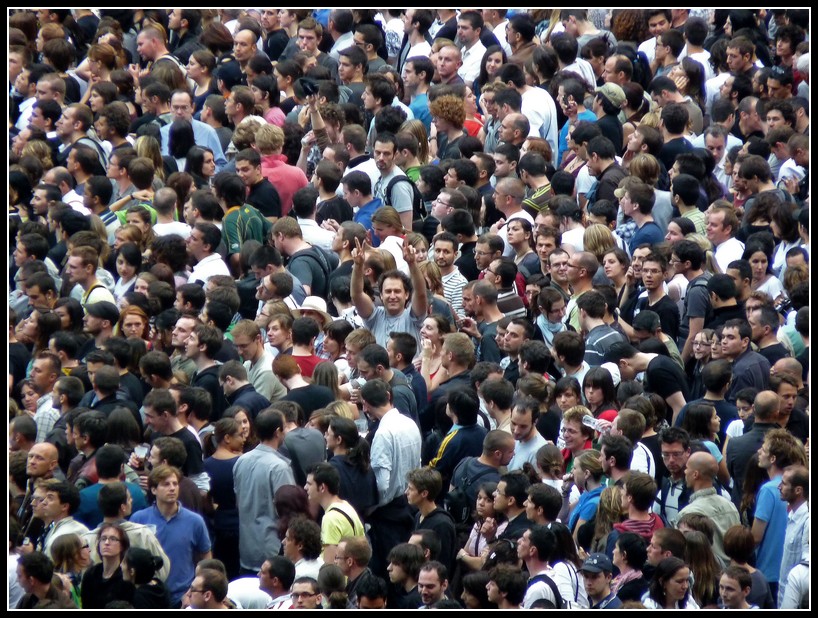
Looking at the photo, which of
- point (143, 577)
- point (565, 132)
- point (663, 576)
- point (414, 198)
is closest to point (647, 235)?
point (414, 198)

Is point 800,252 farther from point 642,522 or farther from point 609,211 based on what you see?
point 642,522

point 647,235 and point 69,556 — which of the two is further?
point 647,235

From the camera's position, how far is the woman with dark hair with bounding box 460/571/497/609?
8.59 meters

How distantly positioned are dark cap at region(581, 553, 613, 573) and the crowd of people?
0.8 inches

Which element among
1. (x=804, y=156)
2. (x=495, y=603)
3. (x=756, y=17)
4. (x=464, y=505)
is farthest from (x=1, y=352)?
(x=756, y=17)

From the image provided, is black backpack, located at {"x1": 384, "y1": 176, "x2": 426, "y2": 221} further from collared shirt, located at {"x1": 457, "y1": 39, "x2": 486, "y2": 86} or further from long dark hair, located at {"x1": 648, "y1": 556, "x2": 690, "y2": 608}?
long dark hair, located at {"x1": 648, "y1": 556, "x2": 690, "y2": 608}

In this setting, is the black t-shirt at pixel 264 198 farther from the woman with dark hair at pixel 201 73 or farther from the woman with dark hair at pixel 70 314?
the woman with dark hair at pixel 201 73

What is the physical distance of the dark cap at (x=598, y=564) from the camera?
28.0 feet

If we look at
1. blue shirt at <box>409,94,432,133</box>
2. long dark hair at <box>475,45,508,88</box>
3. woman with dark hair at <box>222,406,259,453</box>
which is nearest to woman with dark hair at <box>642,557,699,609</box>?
woman with dark hair at <box>222,406,259,453</box>

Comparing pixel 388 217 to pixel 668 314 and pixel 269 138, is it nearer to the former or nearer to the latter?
pixel 269 138

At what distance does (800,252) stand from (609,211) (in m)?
1.57

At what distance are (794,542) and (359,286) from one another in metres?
3.75

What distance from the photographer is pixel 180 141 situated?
46.1 feet

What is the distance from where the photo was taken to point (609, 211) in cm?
1264
